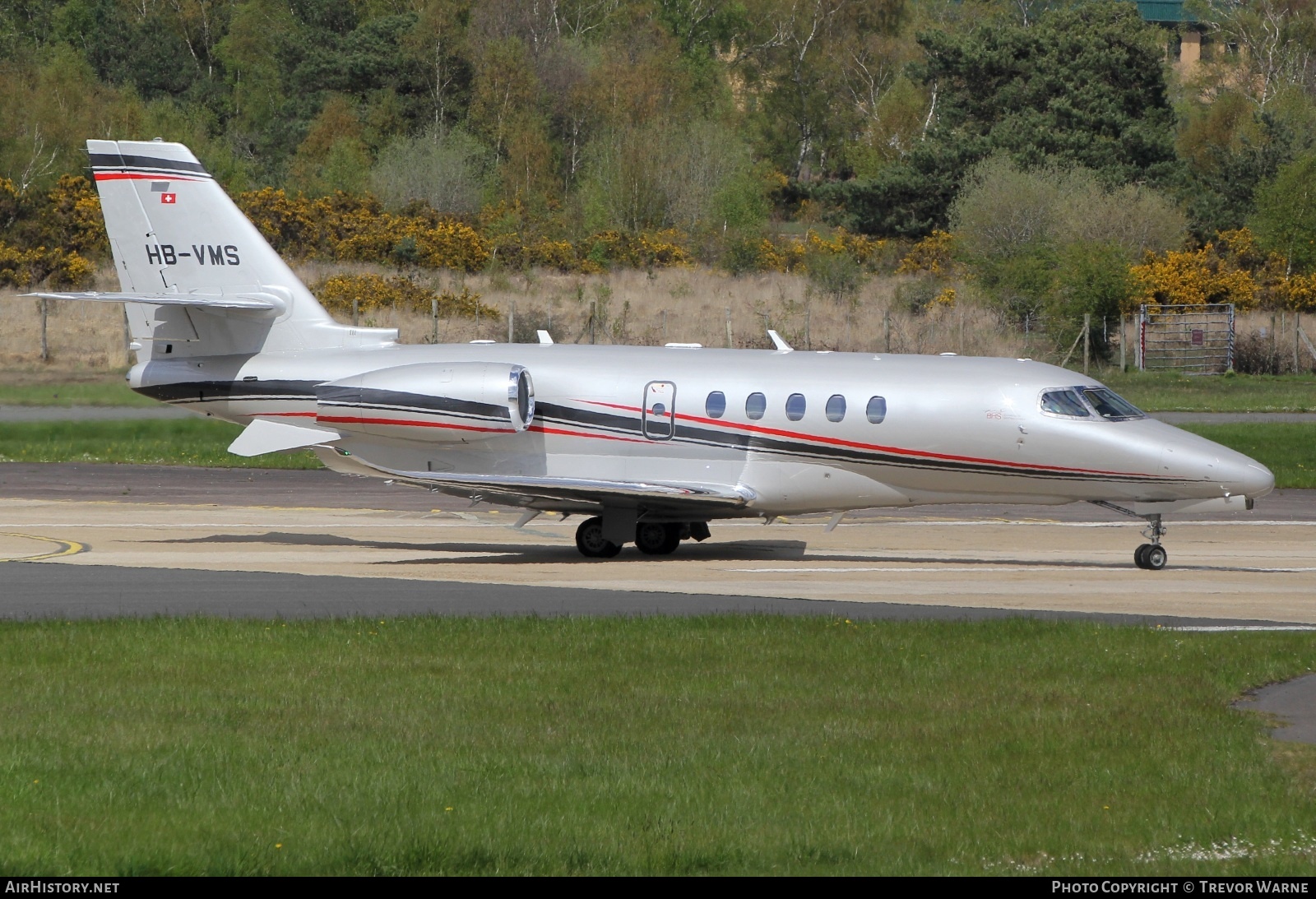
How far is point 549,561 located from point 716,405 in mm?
3356

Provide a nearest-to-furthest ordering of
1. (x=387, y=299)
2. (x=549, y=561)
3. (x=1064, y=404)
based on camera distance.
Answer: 1. (x=1064, y=404)
2. (x=549, y=561)
3. (x=387, y=299)

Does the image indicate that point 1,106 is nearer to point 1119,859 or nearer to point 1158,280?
point 1158,280

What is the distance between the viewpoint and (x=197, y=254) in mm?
25328

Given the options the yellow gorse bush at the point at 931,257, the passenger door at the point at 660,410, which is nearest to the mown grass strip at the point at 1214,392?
the yellow gorse bush at the point at 931,257

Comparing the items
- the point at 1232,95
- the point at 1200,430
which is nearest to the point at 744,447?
the point at 1200,430

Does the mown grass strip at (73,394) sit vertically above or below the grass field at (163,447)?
above

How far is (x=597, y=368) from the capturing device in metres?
24.3

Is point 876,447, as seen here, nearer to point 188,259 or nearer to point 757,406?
point 757,406

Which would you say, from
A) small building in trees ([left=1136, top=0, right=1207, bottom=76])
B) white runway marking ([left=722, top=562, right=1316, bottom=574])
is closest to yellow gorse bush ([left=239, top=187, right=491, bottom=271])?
white runway marking ([left=722, top=562, right=1316, bottom=574])

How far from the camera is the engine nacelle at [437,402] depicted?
78.4ft

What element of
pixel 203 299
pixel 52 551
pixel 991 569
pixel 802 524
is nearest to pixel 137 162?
pixel 203 299

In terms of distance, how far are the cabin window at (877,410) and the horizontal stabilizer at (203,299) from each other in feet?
29.1

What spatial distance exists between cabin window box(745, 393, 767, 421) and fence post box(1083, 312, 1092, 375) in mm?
32588

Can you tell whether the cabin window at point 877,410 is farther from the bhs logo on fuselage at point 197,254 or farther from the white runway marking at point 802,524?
the bhs logo on fuselage at point 197,254
